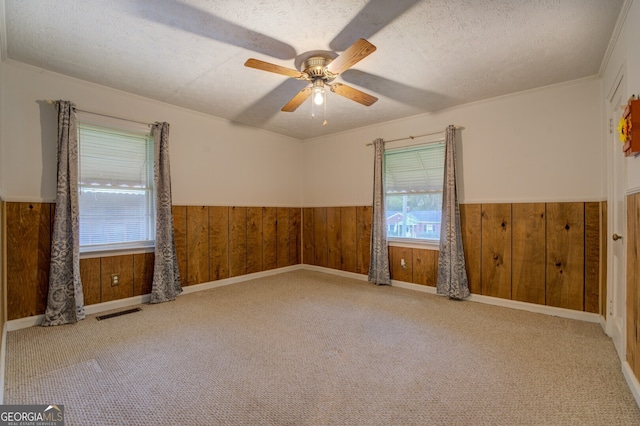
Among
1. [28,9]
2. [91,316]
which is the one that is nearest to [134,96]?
[28,9]

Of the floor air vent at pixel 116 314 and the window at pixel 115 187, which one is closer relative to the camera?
the floor air vent at pixel 116 314

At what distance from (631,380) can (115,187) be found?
4672 millimetres

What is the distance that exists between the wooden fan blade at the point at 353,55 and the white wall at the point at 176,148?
2439mm

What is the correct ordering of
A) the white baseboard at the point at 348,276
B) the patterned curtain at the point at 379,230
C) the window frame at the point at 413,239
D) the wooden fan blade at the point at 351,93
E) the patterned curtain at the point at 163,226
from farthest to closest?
the patterned curtain at the point at 379,230 < the window frame at the point at 413,239 < the patterned curtain at the point at 163,226 < the wooden fan blade at the point at 351,93 < the white baseboard at the point at 348,276

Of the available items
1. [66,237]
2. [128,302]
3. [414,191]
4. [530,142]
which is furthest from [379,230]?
[66,237]

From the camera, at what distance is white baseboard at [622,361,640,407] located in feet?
5.47

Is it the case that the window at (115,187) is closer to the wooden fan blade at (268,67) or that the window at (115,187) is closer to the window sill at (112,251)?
the window sill at (112,251)

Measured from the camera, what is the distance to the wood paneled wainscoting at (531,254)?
116 inches

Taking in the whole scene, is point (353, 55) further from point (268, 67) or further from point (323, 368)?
point (323, 368)

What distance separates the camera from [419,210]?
163 inches

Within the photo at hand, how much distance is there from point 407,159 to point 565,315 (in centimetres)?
253

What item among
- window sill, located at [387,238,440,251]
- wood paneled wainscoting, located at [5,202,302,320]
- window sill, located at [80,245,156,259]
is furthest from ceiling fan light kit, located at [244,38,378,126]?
window sill, located at [80,245,156,259]

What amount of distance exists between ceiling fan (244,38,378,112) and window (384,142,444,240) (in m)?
1.54

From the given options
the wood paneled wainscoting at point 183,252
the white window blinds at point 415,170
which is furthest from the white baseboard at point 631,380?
the wood paneled wainscoting at point 183,252
